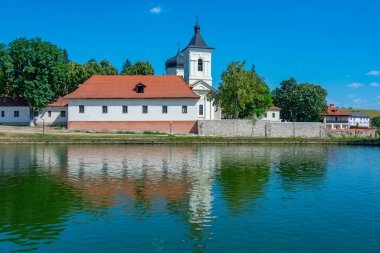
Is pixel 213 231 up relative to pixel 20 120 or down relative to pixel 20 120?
down

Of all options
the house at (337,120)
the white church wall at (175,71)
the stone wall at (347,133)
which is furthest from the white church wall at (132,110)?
the house at (337,120)

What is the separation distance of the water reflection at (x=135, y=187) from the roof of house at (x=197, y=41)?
40.9 meters

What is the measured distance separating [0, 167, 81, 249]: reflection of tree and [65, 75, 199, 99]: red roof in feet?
119

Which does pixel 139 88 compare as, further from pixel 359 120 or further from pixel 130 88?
pixel 359 120

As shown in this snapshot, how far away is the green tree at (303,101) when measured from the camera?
287 feet

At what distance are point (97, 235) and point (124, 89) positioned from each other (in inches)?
1928

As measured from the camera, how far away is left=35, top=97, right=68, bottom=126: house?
64375mm

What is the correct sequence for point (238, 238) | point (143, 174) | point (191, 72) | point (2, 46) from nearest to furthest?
point (238, 238)
point (143, 174)
point (2, 46)
point (191, 72)

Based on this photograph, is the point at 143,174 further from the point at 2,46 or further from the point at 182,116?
the point at 2,46

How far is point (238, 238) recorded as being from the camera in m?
13.1

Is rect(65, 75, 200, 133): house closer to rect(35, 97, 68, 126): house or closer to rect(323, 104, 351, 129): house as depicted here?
rect(35, 97, 68, 126): house

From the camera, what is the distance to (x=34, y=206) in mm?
17031

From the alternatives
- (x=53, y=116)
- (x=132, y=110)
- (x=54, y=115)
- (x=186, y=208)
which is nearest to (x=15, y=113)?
(x=53, y=116)

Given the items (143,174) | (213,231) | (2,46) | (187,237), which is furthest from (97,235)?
(2,46)
